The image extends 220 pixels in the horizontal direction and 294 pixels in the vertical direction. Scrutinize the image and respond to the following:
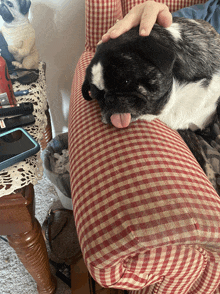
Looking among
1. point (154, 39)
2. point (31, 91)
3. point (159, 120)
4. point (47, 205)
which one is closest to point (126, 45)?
point (154, 39)

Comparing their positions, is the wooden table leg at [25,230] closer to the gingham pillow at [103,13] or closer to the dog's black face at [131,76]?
the dog's black face at [131,76]

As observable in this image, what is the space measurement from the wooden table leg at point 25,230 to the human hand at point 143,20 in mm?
480

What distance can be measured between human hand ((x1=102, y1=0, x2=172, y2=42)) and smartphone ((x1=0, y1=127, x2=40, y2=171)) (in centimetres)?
37

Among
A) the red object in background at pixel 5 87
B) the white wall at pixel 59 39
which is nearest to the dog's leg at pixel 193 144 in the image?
the red object in background at pixel 5 87

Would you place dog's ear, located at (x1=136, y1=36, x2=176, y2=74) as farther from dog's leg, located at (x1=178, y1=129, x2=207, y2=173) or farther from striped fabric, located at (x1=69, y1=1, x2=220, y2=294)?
dog's leg, located at (x1=178, y1=129, x2=207, y2=173)

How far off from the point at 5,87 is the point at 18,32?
A: 0.35 metres

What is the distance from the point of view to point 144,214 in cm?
41

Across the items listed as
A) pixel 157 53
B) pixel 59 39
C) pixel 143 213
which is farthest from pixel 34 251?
pixel 59 39

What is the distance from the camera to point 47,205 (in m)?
1.32

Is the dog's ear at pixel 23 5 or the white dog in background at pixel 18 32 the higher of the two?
the dog's ear at pixel 23 5

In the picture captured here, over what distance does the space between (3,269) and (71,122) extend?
0.86 m

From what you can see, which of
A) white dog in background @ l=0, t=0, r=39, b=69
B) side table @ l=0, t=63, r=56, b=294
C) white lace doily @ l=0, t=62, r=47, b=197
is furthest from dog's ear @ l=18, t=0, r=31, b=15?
side table @ l=0, t=63, r=56, b=294

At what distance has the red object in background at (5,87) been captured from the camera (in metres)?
0.71

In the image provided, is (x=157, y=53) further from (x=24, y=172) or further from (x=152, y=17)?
(x=24, y=172)
